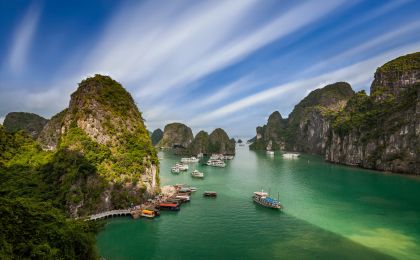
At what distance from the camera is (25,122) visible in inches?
6580

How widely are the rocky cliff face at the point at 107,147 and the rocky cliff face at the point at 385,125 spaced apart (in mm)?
100484

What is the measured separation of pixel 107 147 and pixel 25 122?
139m

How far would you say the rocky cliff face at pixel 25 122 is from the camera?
530 ft

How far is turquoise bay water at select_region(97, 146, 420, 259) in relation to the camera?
38.8 metres

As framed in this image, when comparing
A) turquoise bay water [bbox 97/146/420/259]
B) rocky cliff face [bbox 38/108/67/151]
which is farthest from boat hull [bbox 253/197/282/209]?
rocky cliff face [bbox 38/108/67/151]

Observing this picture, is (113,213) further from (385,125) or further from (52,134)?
(385,125)

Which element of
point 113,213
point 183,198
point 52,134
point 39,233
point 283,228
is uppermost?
point 52,134

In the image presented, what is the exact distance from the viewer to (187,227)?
160ft

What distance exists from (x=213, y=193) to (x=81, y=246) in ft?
159

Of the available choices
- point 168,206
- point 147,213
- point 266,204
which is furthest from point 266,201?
point 147,213

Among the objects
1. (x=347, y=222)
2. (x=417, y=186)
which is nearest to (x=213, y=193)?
(x=347, y=222)

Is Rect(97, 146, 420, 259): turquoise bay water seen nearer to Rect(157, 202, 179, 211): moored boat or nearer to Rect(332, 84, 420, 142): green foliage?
Rect(157, 202, 179, 211): moored boat

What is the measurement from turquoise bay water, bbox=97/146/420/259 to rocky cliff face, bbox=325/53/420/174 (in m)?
41.0

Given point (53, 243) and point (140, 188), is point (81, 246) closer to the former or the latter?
point (53, 243)
